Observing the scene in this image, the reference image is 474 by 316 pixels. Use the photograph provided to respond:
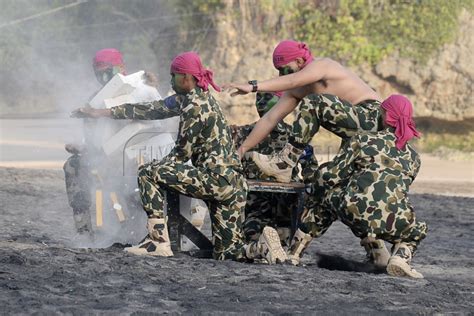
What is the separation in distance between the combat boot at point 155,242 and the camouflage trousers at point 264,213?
1.07m

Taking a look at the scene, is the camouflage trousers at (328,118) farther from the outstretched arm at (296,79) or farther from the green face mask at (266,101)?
the green face mask at (266,101)

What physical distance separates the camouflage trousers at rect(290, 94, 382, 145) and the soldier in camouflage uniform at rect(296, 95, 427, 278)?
28cm

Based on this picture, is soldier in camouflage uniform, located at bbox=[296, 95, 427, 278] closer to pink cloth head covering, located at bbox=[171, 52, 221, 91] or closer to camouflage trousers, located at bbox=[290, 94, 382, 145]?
camouflage trousers, located at bbox=[290, 94, 382, 145]

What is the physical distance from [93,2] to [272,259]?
80.1 feet

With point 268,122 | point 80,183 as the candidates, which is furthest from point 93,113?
point 268,122

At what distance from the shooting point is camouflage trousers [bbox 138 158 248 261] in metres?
8.46

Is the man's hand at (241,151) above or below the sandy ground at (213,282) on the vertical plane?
above

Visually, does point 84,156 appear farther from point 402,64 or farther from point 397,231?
point 402,64

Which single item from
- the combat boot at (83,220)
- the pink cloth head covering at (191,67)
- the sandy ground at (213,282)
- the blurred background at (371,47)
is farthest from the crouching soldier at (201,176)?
the blurred background at (371,47)

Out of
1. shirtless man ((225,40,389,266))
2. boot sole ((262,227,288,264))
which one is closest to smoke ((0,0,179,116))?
shirtless man ((225,40,389,266))

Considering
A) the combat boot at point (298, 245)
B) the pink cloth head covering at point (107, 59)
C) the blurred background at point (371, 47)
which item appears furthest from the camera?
the blurred background at point (371, 47)

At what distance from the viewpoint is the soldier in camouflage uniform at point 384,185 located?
8.29 m

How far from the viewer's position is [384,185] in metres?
8.30

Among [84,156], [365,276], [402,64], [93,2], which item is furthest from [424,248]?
[93,2]
